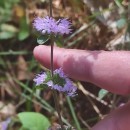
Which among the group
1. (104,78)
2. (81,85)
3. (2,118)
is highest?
(104,78)

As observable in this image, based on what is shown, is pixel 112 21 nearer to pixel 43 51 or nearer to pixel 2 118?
pixel 2 118

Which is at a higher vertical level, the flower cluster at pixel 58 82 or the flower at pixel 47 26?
the flower at pixel 47 26

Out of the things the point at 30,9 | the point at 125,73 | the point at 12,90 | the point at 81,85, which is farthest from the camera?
the point at 30,9

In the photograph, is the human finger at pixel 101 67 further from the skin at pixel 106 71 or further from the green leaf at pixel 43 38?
the green leaf at pixel 43 38

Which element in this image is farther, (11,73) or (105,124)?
(11,73)

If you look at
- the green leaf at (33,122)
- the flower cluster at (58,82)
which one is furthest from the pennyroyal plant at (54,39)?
the green leaf at (33,122)

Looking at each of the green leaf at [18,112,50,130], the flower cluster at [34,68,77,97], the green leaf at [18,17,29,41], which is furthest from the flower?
the green leaf at [18,17,29,41]

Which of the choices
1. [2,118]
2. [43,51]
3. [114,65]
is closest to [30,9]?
[2,118]
